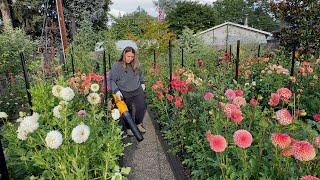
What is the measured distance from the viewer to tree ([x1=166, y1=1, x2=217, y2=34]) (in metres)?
42.5

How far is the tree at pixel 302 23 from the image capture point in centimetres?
891

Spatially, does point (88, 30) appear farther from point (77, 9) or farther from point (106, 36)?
point (77, 9)

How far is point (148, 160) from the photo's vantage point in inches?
174

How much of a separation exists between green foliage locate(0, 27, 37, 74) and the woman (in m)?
5.42

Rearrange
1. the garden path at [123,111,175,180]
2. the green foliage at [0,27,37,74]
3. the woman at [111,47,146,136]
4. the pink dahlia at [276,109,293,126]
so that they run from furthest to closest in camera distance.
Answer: the green foliage at [0,27,37,74], the woman at [111,47,146,136], the garden path at [123,111,175,180], the pink dahlia at [276,109,293,126]

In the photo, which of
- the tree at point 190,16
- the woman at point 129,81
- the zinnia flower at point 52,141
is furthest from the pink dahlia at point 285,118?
the tree at point 190,16

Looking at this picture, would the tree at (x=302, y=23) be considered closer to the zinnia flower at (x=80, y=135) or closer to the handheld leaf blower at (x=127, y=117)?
the handheld leaf blower at (x=127, y=117)

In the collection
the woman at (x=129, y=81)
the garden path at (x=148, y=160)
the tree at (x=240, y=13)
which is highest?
the tree at (x=240, y=13)

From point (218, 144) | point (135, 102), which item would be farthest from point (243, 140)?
point (135, 102)

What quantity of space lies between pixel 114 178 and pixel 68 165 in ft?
1.92

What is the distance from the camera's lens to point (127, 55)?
4930mm

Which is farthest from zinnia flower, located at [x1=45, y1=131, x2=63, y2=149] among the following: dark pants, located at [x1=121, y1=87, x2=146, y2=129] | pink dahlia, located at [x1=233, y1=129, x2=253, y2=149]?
dark pants, located at [x1=121, y1=87, x2=146, y2=129]

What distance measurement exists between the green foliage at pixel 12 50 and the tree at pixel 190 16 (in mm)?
31851

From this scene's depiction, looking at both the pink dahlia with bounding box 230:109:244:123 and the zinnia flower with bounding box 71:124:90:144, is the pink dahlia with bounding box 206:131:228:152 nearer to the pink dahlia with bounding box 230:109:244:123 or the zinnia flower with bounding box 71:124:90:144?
the pink dahlia with bounding box 230:109:244:123
